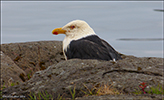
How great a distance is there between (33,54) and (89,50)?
14.3 ft

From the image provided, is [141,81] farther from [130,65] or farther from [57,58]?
[57,58]

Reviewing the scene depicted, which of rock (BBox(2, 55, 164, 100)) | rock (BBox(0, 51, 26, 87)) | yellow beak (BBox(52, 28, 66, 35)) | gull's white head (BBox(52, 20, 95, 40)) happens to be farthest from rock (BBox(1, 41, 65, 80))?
rock (BBox(2, 55, 164, 100))

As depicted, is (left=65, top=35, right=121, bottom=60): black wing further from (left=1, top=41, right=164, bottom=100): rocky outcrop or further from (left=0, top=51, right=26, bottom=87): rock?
(left=0, top=51, right=26, bottom=87): rock

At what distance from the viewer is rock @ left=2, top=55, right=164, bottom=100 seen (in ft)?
17.5

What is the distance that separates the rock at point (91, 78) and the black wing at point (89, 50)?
772mm

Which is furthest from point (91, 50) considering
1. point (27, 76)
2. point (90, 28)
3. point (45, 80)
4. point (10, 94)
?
point (27, 76)

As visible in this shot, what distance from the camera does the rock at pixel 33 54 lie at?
10359mm

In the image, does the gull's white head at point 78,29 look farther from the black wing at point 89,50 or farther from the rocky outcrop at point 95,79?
the rocky outcrop at point 95,79

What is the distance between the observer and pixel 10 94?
5.79 metres

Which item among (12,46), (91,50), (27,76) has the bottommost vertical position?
(27,76)

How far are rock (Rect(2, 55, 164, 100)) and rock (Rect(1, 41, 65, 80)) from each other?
4.27 m

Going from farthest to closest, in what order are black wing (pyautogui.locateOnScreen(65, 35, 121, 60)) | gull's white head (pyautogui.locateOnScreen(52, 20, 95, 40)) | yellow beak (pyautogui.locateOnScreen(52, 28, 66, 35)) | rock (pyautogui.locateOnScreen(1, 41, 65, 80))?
1. rock (pyautogui.locateOnScreen(1, 41, 65, 80))
2. yellow beak (pyautogui.locateOnScreen(52, 28, 66, 35))
3. gull's white head (pyautogui.locateOnScreen(52, 20, 95, 40))
4. black wing (pyautogui.locateOnScreen(65, 35, 121, 60))

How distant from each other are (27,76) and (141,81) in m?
5.09

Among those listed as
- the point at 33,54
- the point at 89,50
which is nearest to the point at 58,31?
the point at 89,50
